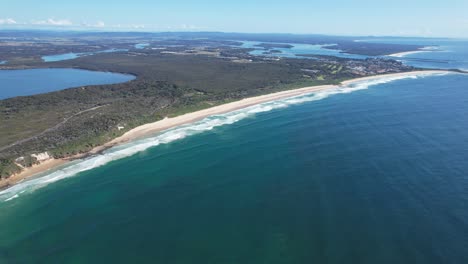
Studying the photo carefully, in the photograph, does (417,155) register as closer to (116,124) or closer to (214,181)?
(214,181)

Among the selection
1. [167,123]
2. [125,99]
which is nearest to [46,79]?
[125,99]

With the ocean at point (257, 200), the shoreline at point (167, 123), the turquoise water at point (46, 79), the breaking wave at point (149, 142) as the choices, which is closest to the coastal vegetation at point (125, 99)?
the shoreline at point (167, 123)

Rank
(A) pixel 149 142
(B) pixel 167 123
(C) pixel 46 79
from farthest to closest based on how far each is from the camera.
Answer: (C) pixel 46 79
(B) pixel 167 123
(A) pixel 149 142

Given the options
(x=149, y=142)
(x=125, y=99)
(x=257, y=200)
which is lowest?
(x=149, y=142)

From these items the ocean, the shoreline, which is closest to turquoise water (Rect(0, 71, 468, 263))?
the ocean

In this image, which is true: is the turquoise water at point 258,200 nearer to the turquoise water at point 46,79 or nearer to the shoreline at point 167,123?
the shoreline at point 167,123

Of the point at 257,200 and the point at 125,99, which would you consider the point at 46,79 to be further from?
the point at 257,200

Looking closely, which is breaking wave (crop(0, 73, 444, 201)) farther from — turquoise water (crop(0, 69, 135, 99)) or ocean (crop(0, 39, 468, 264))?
turquoise water (crop(0, 69, 135, 99))
